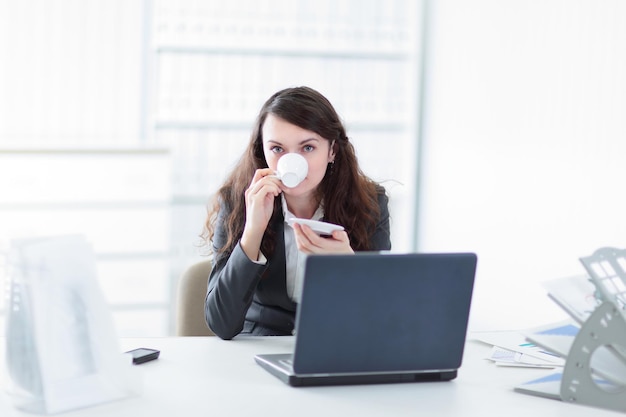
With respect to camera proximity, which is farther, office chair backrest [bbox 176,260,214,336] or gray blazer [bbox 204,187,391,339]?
office chair backrest [bbox 176,260,214,336]

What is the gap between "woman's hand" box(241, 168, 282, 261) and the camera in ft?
6.78

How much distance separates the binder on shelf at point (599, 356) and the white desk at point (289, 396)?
0.03 metres

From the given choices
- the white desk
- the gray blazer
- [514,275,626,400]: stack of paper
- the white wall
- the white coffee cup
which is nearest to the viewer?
the white desk

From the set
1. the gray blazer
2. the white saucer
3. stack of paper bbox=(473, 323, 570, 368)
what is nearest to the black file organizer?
stack of paper bbox=(473, 323, 570, 368)

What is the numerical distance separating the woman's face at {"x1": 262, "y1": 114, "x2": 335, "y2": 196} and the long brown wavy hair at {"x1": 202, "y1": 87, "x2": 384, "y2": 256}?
2 cm

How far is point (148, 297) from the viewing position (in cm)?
374

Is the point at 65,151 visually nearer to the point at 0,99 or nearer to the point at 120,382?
the point at 0,99

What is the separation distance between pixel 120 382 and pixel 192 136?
260 cm

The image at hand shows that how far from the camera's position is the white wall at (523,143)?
3.13 metres

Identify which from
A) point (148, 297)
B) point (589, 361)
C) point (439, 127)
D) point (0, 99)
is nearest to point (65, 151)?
point (0, 99)

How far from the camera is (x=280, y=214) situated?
231cm

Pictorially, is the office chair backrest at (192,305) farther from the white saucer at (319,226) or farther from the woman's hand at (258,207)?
the white saucer at (319,226)

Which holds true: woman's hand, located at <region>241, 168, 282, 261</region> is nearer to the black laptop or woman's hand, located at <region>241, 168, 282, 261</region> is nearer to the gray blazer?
the gray blazer

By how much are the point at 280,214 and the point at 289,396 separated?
2.64ft
